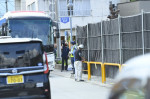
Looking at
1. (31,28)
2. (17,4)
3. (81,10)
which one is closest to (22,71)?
(31,28)

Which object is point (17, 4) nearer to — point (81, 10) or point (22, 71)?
point (81, 10)

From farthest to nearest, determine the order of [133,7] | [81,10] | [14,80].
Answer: [81,10] < [133,7] < [14,80]

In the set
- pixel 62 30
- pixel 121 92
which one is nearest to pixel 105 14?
pixel 62 30

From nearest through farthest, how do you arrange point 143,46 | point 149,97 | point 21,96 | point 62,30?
point 149,97 < point 21,96 < point 143,46 < point 62,30

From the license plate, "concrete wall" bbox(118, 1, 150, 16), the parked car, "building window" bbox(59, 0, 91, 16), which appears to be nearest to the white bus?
the license plate

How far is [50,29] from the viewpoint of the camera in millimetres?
19344

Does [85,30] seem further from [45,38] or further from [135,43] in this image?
[135,43]

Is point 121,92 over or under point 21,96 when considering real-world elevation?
over

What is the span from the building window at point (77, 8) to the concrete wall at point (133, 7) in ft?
13.9

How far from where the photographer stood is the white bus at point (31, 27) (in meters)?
18.9

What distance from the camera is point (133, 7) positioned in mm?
43875

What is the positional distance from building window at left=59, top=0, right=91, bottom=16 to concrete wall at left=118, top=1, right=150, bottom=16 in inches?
166

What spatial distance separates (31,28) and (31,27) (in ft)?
0.18

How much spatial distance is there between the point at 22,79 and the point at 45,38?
35.9 ft
